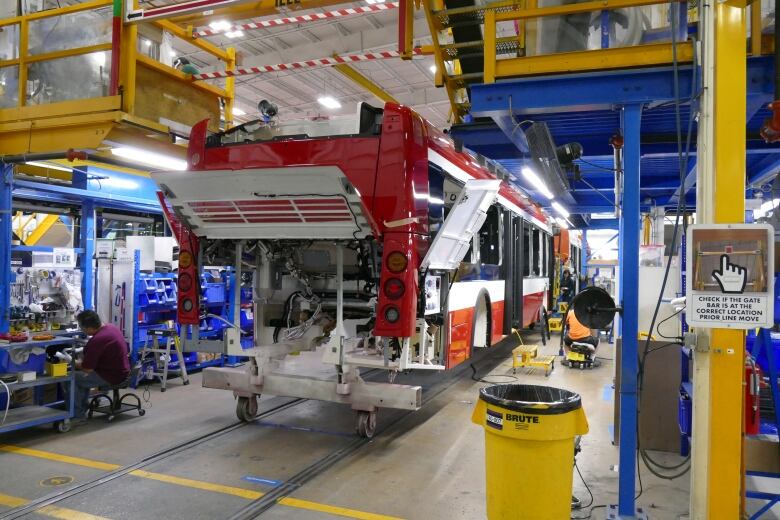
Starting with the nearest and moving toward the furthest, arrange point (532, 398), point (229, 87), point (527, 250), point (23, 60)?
1. point (532, 398)
2. point (23, 60)
3. point (229, 87)
4. point (527, 250)

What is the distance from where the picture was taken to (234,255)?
5.90m

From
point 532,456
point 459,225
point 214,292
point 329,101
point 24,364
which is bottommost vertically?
point 532,456

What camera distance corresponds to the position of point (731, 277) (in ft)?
9.72

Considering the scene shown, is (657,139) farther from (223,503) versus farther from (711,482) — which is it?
(223,503)

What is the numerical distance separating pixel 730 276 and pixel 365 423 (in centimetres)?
342

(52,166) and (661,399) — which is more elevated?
(52,166)

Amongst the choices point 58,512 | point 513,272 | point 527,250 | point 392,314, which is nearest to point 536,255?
point 527,250

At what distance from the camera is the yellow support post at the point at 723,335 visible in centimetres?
311

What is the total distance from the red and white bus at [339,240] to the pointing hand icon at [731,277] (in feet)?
7.41

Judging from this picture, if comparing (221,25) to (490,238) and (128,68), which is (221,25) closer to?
(128,68)

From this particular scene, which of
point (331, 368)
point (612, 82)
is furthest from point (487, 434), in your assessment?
point (331, 368)

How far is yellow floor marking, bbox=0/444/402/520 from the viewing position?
147 inches

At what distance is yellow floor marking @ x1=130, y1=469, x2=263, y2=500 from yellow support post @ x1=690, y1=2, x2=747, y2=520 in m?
2.89

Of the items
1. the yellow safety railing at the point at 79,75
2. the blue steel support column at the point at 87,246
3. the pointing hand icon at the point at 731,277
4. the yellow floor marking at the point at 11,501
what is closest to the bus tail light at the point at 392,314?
the pointing hand icon at the point at 731,277
